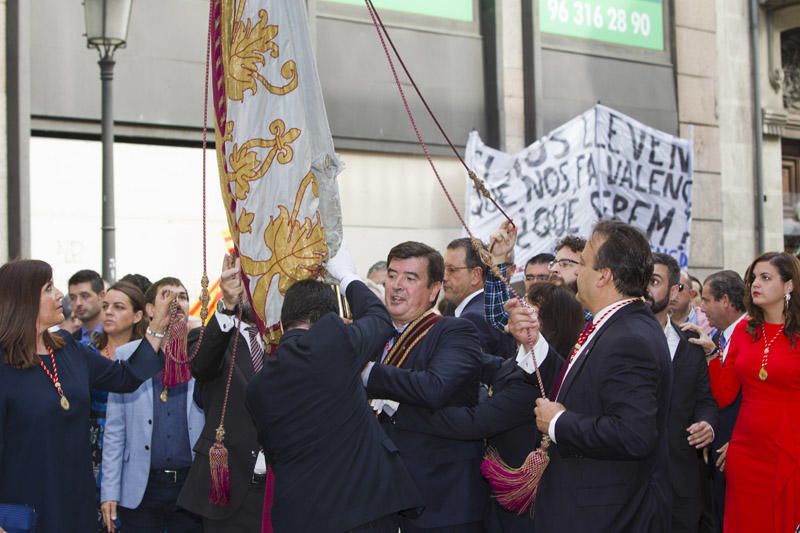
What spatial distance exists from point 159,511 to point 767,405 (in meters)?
3.45

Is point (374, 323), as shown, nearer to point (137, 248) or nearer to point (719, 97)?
point (137, 248)

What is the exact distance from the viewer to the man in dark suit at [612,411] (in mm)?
4059

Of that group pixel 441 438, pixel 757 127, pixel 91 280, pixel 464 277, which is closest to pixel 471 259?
pixel 464 277

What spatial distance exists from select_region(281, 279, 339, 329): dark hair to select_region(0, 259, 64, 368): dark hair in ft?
3.98

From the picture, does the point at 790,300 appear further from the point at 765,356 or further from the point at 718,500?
the point at 718,500

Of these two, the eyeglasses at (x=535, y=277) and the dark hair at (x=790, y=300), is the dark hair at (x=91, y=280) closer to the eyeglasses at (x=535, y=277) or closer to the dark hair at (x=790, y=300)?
A: the eyeglasses at (x=535, y=277)

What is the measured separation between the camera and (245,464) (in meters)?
5.47

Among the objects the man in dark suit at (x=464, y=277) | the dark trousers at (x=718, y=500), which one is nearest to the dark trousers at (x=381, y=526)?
the man in dark suit at (x=464, y=277)

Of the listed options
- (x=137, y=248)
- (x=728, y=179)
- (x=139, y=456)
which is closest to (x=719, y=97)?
(x=728, y=179)

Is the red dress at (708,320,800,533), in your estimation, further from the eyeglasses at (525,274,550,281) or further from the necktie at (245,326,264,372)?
the necktie at (245,326,264,372)

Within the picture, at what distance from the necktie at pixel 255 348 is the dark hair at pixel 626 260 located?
2032mm

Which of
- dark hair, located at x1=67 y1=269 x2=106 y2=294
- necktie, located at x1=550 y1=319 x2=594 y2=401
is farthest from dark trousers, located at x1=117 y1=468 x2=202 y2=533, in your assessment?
necktie, located at x1=550 y1=319 x2=594 y2=401

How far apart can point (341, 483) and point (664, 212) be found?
886 cm

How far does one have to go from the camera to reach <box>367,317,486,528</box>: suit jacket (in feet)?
16.1
